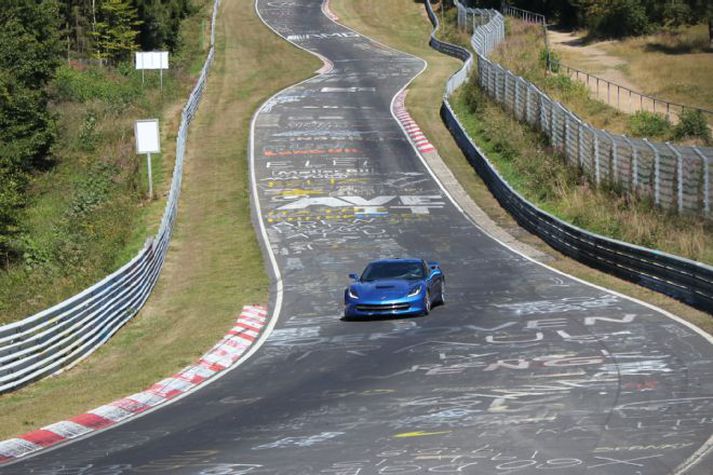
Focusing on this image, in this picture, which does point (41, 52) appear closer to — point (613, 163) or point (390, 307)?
point (613, 163)

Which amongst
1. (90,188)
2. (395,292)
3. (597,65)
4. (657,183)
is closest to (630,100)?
(597,65)

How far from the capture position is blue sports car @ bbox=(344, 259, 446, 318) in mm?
23703

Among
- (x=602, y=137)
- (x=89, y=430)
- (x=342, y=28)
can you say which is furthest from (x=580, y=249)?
(x=342, y=28)

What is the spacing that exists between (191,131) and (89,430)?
39907 millimetres

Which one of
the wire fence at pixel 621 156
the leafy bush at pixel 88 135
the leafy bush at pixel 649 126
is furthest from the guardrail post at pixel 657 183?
the leafy bush at pixel 88 135

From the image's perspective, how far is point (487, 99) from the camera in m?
55.3

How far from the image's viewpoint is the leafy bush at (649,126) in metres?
53.8

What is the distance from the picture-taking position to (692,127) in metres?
51.6

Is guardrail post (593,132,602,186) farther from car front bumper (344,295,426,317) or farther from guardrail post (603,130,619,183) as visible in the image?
car front bumper (344,295,426,317)

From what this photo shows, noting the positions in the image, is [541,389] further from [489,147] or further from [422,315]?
[489,147]

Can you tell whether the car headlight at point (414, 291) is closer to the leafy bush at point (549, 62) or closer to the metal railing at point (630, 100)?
the metal railing at point (630, 100)

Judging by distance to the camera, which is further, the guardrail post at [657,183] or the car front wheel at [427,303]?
the guardrail post at [657,183]

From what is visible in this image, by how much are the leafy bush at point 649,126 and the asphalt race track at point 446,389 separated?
2114 centimetres

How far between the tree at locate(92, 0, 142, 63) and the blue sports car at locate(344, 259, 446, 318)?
57.0m
